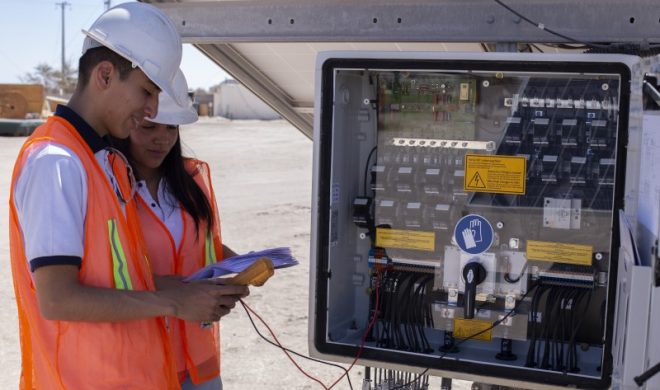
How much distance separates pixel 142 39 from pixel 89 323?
2.57 ft

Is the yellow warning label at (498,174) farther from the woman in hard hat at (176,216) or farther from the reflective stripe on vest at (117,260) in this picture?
the reflective stripe on vest at (117,260)

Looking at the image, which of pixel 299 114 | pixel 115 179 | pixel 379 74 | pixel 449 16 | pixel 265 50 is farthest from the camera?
pixel 299 114

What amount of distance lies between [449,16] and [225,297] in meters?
1.12

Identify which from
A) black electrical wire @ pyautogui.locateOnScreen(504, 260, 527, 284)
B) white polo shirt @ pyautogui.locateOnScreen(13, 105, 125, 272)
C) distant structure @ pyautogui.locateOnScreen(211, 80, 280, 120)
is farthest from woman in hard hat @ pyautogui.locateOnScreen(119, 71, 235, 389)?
distant structure @ pyautogui.locateOnScreen(211, 80, 280, 120)

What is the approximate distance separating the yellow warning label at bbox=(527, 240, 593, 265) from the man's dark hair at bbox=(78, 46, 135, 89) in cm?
137

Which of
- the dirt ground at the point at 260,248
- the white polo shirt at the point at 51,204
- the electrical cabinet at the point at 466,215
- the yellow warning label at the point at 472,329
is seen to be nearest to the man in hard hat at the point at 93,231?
the white polo shirt at the point at 51,204

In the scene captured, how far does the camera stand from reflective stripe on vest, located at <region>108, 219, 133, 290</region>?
216 centimetres

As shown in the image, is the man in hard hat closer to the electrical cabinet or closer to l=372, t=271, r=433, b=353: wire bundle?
the electrical cabinet

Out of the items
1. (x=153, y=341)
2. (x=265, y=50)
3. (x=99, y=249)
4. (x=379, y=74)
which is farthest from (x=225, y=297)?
(x=265, y=50)

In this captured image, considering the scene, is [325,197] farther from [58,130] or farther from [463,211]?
[58,130]

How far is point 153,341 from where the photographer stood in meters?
2.34

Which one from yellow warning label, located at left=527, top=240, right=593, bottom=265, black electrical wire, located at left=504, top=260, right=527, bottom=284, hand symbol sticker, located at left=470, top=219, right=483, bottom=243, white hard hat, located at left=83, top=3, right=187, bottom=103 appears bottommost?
black electrical wire, located at left=504, top=260, right=527, bottom=284

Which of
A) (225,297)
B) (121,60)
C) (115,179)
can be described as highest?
(121,60)

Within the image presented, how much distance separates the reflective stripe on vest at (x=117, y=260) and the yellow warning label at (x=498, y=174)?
114 cm
